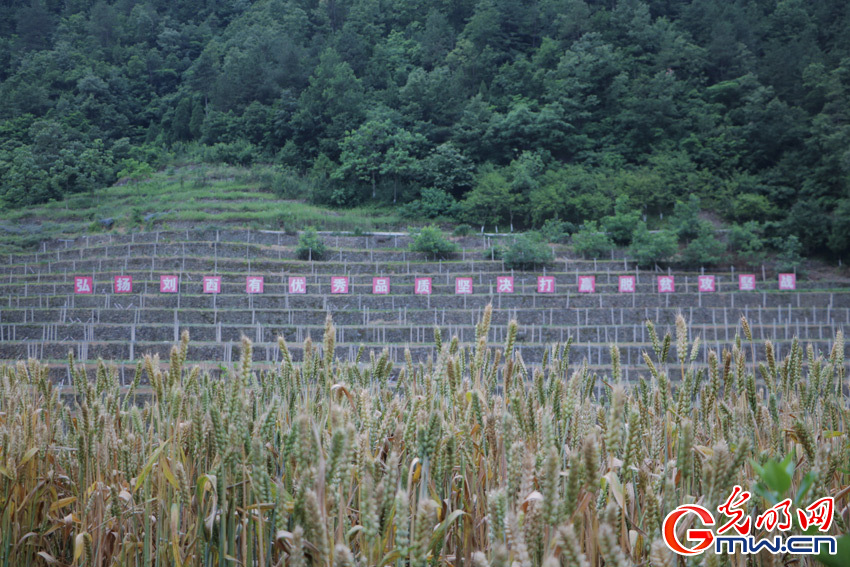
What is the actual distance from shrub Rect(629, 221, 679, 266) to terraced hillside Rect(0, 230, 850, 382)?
0.37 meters

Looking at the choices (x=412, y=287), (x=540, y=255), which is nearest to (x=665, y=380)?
(x=412, y=287)

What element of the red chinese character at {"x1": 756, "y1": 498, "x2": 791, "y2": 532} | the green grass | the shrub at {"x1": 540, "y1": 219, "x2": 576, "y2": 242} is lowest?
the red chinese character at {"x1": 756, "y1": 498, "x2": 791, "y2": 532}

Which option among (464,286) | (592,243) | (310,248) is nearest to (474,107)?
(592,243)

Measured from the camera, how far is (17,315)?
11.6m

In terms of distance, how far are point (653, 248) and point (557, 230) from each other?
137 inches

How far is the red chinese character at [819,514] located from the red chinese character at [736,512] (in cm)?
7

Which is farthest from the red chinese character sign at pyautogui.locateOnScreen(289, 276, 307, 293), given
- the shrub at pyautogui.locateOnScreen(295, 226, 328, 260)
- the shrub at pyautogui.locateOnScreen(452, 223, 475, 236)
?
the shrub at pyautogui.locateOnScreen(452, 223, 475, 236)

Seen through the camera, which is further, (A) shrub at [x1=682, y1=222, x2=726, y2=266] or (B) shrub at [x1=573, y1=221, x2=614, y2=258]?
(B) shrub at [x1=573, y1=221, x2=614, y2=258]

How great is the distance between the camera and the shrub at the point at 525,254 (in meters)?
14.2

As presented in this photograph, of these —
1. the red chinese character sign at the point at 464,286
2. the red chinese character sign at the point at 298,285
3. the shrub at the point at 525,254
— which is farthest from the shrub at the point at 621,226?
the red chinese character sign at the point at 298,285

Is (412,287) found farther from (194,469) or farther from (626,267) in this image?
(194,469)

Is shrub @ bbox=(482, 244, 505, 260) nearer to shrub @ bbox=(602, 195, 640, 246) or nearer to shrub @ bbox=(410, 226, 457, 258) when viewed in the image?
shrub @ bbox=(410, 226, 457, 258)

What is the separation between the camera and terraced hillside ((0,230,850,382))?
10383 millimetres

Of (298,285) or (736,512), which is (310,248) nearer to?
(298,285)
